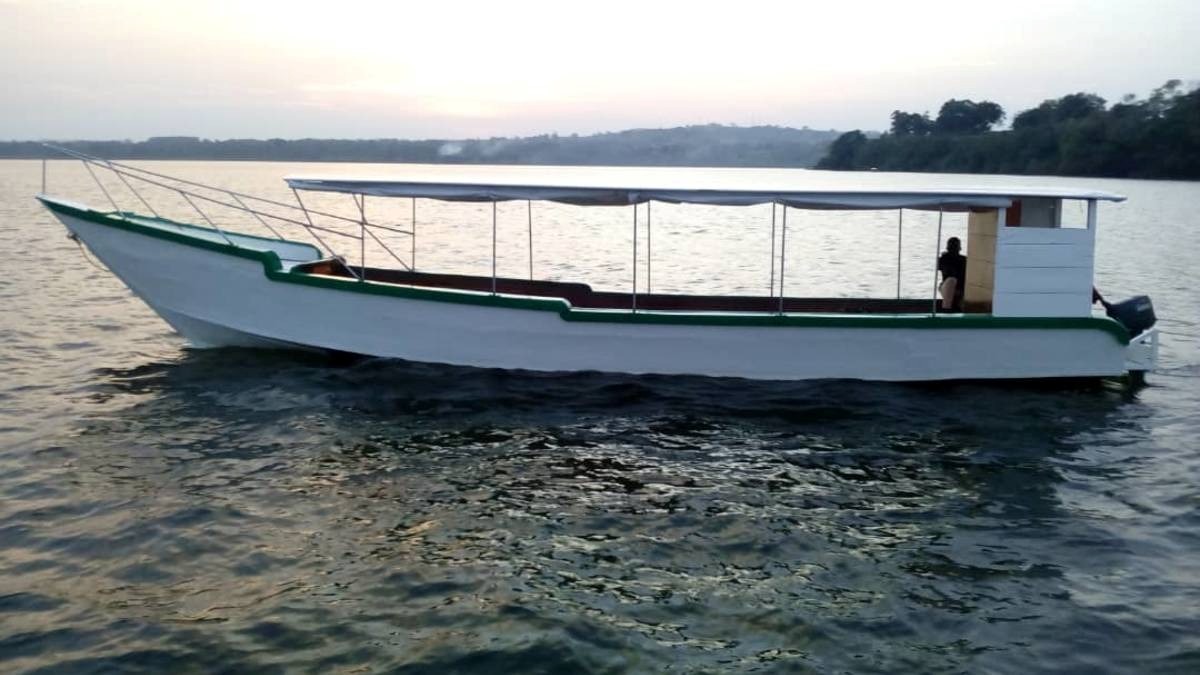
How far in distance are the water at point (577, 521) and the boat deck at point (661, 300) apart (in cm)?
181

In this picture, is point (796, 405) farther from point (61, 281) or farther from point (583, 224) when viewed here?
point (583, 224)

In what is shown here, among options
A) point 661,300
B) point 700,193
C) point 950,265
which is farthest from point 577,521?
point 950,265

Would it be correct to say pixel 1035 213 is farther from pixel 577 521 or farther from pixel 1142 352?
pixel 577 521

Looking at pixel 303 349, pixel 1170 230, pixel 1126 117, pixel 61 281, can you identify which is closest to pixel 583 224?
pixel 1170 230

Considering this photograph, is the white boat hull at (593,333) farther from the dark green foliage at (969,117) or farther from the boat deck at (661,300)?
the dark green foliage at (969,117)

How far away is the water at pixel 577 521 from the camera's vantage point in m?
6.95

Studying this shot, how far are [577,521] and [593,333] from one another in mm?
4307

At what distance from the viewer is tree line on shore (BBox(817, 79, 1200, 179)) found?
8319 centimetres

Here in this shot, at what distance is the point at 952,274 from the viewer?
14133mm

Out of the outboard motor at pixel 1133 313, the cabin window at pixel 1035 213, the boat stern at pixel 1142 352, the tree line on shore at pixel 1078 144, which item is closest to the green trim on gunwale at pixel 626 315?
the boat stern at pixel 1142 352

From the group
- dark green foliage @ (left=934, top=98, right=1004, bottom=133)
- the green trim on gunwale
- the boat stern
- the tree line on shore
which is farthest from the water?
dark green foliage @ (left=934, top=98, right=1004, bottom=133)

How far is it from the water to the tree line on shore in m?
78.6

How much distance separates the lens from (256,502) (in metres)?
9.27

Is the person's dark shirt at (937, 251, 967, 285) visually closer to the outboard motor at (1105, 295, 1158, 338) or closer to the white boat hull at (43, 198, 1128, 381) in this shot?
the white boat hull at (43, 198, 1128, 381)
